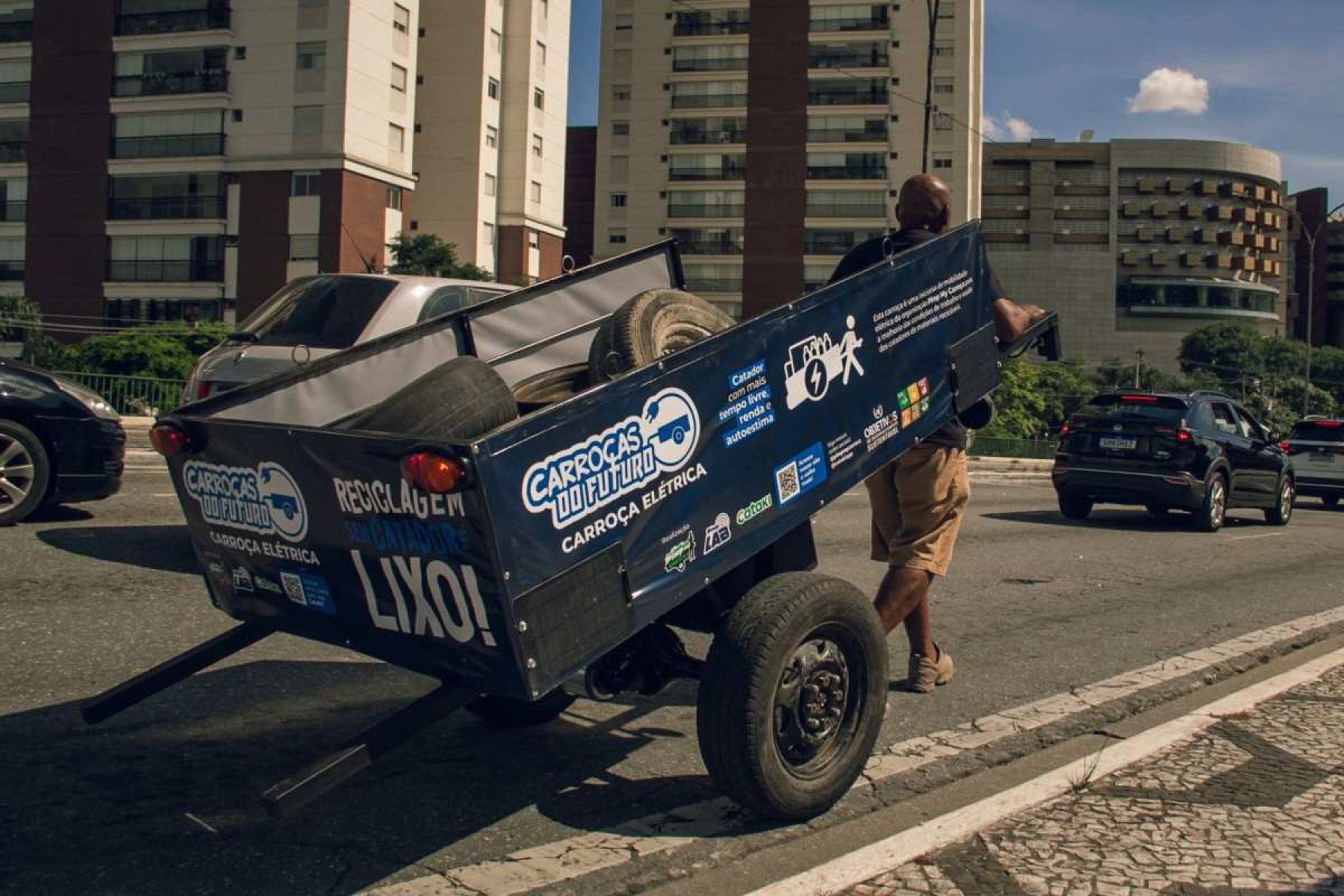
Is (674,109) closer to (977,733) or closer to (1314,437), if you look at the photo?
(1314,437)

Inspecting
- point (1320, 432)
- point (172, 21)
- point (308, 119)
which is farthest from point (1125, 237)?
point (1320, 432)

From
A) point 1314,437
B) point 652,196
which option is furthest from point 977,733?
point 652,196

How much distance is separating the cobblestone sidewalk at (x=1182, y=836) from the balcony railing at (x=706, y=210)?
72399mm

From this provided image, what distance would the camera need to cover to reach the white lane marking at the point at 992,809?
3.30 m

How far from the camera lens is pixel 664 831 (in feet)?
11.8

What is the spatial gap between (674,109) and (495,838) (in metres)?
76.8

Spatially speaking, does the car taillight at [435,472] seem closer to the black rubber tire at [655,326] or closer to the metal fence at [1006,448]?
the black rubber tire at [655,326]

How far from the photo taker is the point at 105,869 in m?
3.24

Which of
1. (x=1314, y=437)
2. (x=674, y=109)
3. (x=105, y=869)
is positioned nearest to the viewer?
(x=105, y=869)

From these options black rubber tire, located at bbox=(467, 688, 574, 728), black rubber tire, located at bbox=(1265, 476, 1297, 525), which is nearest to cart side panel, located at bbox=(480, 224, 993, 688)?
black rubber tire, located at bbox=(467, 688, 574, 728)

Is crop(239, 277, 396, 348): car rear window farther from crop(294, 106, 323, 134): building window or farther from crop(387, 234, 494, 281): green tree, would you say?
crop(294, 106, 323, 134): building window

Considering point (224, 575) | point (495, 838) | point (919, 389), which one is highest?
point (919, 389)

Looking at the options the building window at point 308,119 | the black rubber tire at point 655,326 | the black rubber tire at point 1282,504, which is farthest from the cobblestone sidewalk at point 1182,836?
the building window at point 308,119

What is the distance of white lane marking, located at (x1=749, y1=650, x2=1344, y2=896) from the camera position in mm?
3301
